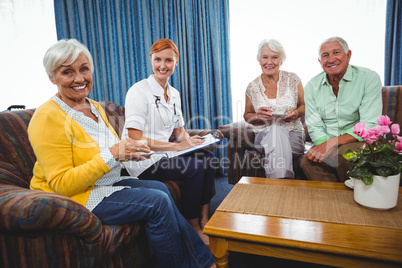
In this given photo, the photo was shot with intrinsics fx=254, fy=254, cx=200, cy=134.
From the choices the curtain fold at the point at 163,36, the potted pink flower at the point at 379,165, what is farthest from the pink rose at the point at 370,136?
the curtain fold at the point at 163,36

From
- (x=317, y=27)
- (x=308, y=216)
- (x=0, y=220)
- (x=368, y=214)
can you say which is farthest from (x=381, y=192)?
(x=317, y=27)

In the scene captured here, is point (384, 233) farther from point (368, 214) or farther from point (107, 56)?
point (107, 56)

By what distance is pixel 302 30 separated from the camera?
2.66 meters

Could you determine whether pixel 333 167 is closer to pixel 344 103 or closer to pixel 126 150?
pixel 344 103

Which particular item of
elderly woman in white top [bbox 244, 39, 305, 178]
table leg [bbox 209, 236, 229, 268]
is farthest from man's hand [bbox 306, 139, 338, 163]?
table leg [bbox 209, 236, 229, 268]

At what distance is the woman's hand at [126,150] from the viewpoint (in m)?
1.08

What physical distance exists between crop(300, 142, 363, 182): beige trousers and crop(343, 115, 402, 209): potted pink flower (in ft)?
2.04

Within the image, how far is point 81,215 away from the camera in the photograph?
3.07ft

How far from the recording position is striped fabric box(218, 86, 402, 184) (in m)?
2.06

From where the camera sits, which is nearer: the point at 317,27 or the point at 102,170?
the point at 102,170

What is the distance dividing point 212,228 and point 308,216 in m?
0.39

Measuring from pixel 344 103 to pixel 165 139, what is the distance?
1290mm

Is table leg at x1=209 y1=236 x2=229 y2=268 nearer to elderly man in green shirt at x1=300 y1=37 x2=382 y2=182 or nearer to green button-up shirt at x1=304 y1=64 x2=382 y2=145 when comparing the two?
elderly man in green shirt at x1=300 y1=37 x2=382 y2=182

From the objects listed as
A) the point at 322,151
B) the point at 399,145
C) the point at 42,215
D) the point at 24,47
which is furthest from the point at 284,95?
the point at 24,47
